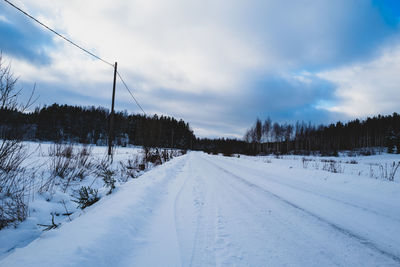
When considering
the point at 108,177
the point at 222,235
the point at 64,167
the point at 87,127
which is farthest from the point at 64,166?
the point at 87,127

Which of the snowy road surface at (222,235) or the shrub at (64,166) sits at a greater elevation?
the shrub at (64,166)

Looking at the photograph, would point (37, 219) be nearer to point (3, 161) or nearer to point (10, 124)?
point (3, 161)

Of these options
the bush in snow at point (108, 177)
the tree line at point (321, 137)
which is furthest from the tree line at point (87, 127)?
the tree line at point (321, 137)

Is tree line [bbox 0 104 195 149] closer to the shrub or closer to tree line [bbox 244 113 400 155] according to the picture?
the shrub

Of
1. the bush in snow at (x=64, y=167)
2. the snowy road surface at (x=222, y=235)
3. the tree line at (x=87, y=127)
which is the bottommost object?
the snowy road surface at (x=222, y=235)

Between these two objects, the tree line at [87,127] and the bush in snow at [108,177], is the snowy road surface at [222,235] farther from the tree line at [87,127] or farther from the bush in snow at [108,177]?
the tree line at [87,127]

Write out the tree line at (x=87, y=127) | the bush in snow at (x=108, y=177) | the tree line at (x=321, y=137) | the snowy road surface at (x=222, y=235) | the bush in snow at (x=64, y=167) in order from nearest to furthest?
the snowy road surface at (x=222, y=235)
the tree line at (x=87, y=127)
the bush in snow at (x=108, y=177)
the bush in snow at (x=64, y=167)
the tree line at (x=321, y=137)

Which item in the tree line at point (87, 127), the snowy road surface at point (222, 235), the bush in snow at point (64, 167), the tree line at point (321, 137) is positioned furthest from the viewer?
the tree line at point (321, 137)

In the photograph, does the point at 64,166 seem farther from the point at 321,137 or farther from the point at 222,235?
the point at 321,137

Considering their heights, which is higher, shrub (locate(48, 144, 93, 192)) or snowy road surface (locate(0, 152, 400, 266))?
shrub (locate(48, 144, 93, 192))

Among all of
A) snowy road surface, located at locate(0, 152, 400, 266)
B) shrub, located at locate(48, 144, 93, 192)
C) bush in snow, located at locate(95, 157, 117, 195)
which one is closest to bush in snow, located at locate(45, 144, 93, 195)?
shrub, located at locate(48, 144, 93, 192)

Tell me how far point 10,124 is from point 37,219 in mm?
1749

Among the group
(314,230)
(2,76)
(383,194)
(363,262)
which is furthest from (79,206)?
(383,194)

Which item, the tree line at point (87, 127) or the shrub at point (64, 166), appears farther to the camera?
the shrub at point (64, 166)
